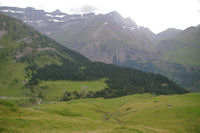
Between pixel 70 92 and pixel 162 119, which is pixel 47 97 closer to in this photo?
pixel 70 92

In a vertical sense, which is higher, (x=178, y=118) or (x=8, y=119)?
(x=8, y=119)

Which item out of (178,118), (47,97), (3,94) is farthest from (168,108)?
(3,94)

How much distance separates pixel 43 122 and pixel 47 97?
510 feet

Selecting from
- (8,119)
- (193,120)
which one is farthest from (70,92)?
(8,119)

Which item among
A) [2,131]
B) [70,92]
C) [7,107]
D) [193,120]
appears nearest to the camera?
[2,131]

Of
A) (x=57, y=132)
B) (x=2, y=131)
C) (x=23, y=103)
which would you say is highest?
(x=2, y=131)

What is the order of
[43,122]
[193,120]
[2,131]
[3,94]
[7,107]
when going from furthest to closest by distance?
[3,94] → [193,120] → [7,107] → [43,122] → [2,131]

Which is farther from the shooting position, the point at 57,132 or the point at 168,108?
the point at 168,108

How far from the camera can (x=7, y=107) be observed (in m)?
41.5

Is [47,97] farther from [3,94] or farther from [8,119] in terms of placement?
[8,119]

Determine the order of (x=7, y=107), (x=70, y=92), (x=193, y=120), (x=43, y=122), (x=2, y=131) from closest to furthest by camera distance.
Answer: (x=2, y=131), (x=43, y=122), (x=7, y=107), (x=193, y=120), (x=70, y=92)

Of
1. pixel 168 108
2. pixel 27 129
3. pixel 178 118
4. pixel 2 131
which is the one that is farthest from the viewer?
pixel 168 108

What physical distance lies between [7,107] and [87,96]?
517 feet

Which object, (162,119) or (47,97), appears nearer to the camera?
(162,119)
